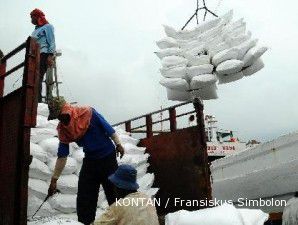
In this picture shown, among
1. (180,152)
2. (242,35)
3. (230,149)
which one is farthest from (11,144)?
(230,149)

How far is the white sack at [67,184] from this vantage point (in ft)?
11.9

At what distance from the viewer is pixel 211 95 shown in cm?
541

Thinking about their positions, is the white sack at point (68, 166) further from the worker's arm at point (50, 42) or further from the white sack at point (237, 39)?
the white sack at point (237, 39)

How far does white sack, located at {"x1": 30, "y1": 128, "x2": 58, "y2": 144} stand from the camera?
3.87 m

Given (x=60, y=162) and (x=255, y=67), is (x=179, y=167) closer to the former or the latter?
(x=60, y=162)

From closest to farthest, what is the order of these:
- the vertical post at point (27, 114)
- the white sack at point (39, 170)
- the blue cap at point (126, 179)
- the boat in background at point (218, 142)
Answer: the blue cap at point (126, 179) → the vertical post at point (27, 114) → the white sack at point (39, 170) → the boat in background at point (218, 142)

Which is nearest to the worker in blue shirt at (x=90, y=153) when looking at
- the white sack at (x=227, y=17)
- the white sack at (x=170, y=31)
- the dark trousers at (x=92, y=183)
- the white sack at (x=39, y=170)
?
the dark trousers at (x=92, y=183)

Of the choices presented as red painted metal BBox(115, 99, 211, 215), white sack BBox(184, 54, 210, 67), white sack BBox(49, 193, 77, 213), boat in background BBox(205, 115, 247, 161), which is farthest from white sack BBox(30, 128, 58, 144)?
boat in background BBox(205, 115, 247, 161)

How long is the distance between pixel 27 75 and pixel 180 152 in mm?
1970

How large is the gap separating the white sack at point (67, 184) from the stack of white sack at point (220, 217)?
48.7 inches

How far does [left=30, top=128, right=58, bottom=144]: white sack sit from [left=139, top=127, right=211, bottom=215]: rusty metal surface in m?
1.27

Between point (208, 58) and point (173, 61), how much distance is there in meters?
0.53

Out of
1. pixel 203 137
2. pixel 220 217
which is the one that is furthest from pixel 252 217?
pixel 203 137

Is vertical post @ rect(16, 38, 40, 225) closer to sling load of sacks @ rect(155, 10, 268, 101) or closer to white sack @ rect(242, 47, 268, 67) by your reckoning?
sling load of sacks @ rect(155, 10, 268, 101)
